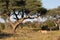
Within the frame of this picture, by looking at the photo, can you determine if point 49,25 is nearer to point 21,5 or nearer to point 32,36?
point 21,5

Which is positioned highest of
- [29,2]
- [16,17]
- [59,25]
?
[29,2]

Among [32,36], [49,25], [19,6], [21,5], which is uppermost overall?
[21,5]

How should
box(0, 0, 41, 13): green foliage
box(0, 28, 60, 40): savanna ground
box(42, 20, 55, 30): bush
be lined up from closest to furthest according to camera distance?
box(0, 28, 60, 40): savanna ground, box(0, 0, 41, 13): green foliage, box(42, 20, 55, 30): bush

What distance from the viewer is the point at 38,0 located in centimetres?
3794

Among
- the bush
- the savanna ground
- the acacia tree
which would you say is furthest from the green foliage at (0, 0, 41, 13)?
the bush

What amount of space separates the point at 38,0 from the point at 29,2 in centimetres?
164

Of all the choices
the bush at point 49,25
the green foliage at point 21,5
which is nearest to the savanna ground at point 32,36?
the green foliage at point 21,5

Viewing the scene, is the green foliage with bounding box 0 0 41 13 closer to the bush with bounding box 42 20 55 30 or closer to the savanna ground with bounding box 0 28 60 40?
the savanna ground with bounding box 0 28 60 40

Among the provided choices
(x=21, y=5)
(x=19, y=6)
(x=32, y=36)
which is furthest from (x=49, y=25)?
(x=32, y=36)

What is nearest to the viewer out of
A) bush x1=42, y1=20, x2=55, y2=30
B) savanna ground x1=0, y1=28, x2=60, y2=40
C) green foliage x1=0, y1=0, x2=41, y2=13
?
savanna ground x1=0, y1=28, x2=60, y2=40

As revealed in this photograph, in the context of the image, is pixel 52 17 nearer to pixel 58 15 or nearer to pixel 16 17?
pixel 58 15

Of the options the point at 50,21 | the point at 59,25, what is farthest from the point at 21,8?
the point at 50,21

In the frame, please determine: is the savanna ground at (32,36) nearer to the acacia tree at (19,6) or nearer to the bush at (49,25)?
the acacia tree at (19,6)

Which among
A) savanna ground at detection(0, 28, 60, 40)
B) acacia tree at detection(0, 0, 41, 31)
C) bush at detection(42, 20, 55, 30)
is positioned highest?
acacia tree at detection(0, 0, 41, 31)
